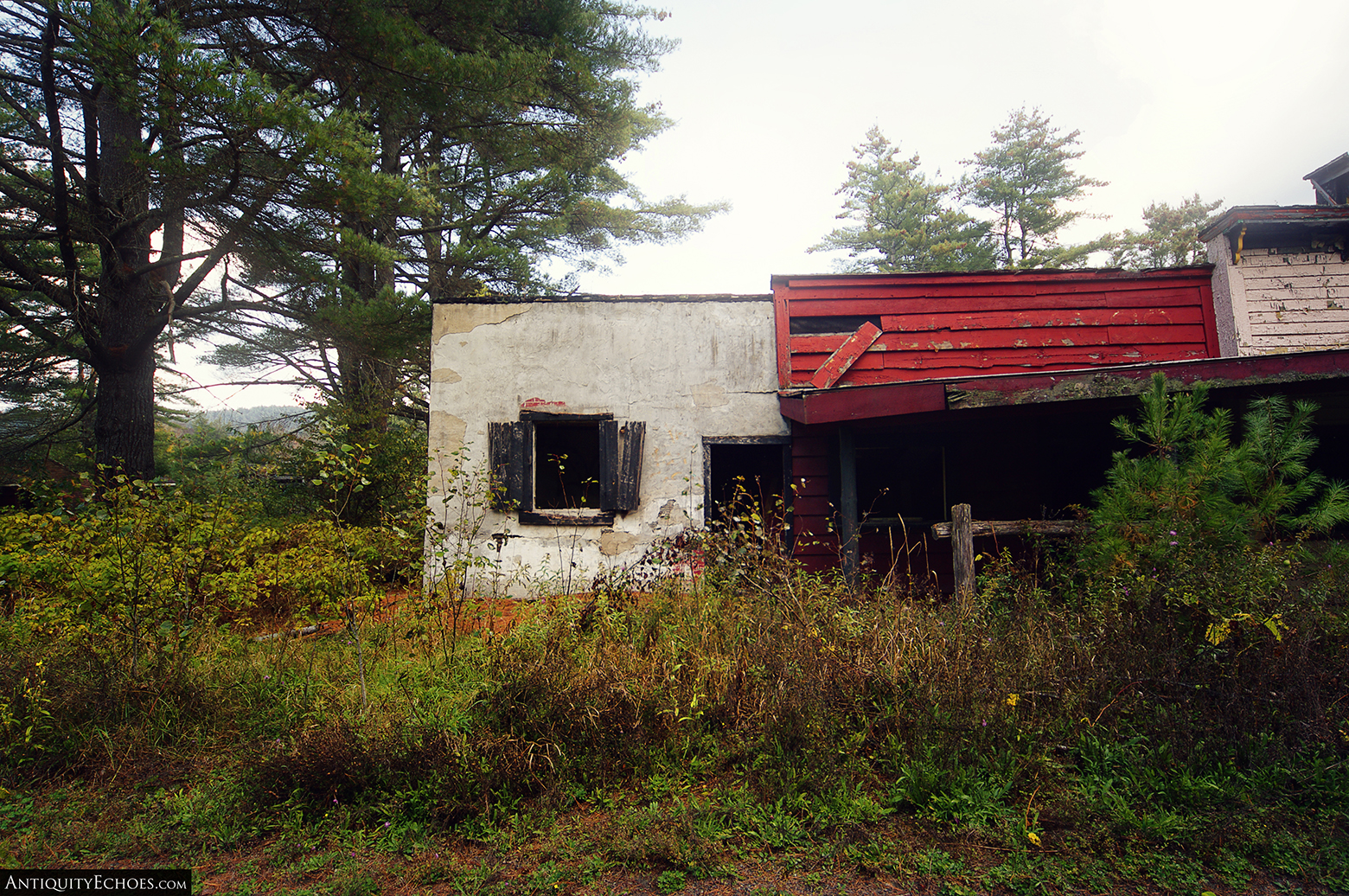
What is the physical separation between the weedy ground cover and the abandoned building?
3243mm

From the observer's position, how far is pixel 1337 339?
7473 mm

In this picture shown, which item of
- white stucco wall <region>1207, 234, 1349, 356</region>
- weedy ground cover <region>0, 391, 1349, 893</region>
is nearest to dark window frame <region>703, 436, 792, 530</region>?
weedy ground cover <region>0, 391, 1349, 893</region>

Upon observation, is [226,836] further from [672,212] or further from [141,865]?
[672,212]

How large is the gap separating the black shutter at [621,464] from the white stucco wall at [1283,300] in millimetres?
7437

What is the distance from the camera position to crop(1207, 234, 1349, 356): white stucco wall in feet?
24.6

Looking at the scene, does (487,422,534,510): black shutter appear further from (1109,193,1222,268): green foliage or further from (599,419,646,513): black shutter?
(1109,193,1222,268): green foliage

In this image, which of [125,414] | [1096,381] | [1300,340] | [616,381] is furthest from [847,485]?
[125,414]

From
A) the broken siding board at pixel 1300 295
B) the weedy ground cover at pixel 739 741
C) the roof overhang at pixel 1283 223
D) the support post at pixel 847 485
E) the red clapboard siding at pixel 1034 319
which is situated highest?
the roof overhang at pixel 1283 223

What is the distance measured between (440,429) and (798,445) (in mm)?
4437

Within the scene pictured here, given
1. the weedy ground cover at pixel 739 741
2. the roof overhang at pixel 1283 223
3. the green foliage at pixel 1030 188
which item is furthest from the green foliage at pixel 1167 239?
the weedy ground cover at pixel 739 741

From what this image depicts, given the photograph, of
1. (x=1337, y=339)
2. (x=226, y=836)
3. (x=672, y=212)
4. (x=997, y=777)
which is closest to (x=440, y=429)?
(x=226, y=836)

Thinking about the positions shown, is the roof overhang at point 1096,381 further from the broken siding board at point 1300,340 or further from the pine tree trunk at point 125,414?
the pine tree trunk at point 125,414

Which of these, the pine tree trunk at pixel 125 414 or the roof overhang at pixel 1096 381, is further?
the pine tree trunk at pixel 125 414

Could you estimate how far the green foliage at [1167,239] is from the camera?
2469 cm
